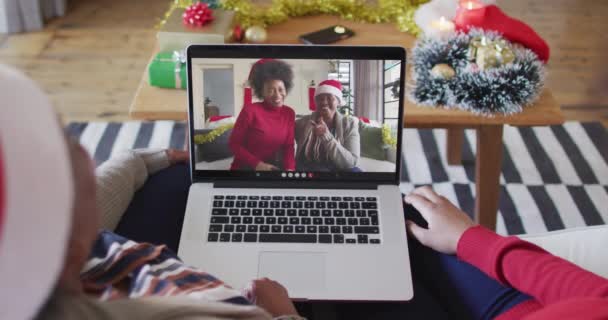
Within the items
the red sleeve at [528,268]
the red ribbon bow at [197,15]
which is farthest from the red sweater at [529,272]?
the red ribbon bow at [197,15]

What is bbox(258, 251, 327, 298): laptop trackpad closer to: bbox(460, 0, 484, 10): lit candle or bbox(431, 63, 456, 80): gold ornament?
bbox(431, 63, 456, 80): gold ornament

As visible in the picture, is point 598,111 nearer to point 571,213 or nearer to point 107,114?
point 571,213

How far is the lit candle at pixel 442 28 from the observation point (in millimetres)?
1571

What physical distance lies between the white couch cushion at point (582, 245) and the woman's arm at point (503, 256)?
0.27 meters

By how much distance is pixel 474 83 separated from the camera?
1.43 metres

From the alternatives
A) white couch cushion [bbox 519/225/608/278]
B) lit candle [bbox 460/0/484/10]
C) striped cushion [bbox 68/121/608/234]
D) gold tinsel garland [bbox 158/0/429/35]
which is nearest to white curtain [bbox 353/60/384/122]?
white couch cushion [bbox 519/225/608/278]

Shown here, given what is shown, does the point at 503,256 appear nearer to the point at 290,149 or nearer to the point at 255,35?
the point at 290,149

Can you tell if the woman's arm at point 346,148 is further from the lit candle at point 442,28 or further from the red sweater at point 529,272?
the lit candle at point 442,28

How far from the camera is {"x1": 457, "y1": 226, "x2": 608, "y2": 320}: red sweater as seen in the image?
3.03 feet

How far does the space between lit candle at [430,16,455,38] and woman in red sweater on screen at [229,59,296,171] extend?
0.54 m

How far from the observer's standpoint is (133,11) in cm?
329

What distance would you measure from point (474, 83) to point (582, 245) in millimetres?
375

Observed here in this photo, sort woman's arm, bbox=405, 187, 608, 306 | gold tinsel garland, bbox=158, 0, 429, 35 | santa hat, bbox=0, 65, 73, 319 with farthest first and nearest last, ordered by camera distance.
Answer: gold tinsel garland, bbox=158, 0, 429, 35
woman's arm, bbox=405, 187, 608, 306
santa hat, bbox=0, 65, 73, 319

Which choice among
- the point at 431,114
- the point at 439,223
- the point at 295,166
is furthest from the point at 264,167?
the point at 431,114
